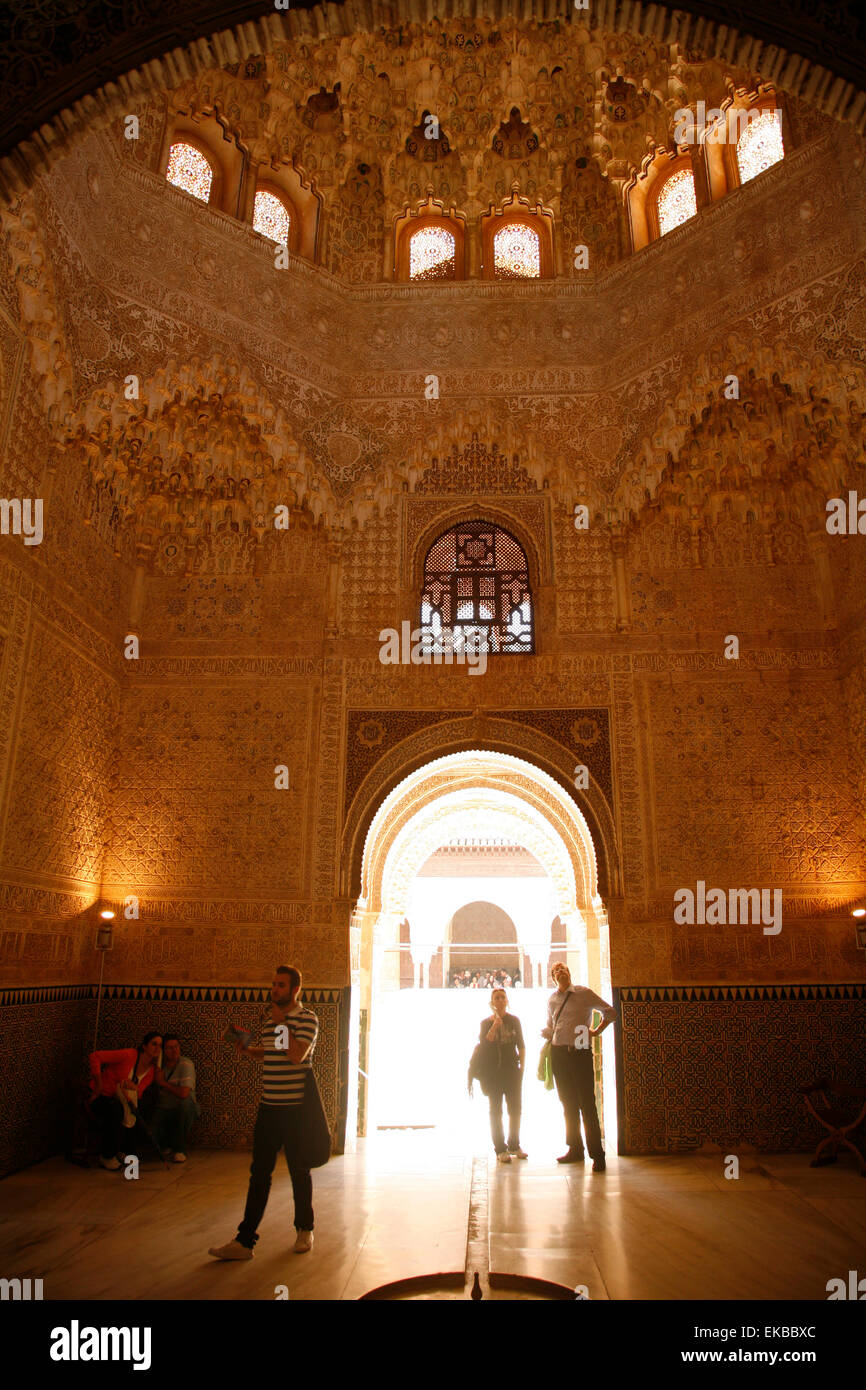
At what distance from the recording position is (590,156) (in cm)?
858

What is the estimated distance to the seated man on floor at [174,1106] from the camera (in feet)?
20.9

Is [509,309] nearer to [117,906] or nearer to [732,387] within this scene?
[732,387]

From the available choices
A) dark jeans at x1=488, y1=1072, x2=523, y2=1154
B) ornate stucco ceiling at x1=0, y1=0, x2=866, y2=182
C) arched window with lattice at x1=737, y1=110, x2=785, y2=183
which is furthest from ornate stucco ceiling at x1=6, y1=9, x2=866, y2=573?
dark jeans at x1=488, y1=1072, x2=523, y2=1154

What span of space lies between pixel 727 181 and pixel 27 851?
7.77 meters

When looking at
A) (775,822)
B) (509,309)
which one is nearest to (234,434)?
(509,309)

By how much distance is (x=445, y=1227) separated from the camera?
4.41m

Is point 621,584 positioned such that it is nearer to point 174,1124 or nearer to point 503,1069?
point 503,1069

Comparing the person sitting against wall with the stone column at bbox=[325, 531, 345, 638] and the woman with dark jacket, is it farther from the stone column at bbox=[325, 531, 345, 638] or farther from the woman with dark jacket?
the stone column at bbox=[325, 531, 345, 638]

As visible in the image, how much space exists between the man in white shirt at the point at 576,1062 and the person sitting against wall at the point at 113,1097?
2.83m

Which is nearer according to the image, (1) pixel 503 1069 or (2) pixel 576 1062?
(2) pixel 576 1062

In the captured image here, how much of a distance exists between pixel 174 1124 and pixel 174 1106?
0.12 m

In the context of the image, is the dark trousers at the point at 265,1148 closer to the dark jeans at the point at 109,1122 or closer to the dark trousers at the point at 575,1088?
the dark jeans at the point at 109,1122

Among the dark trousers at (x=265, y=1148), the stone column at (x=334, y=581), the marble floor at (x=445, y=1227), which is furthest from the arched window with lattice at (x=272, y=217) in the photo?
the marble floor at (x=445, y=1227)

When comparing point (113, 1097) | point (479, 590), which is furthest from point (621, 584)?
point (113, 1097)
